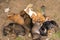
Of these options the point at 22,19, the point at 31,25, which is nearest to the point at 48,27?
the point at 31,25

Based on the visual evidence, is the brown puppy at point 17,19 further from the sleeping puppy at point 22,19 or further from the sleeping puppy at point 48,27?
the sleeping puppy at point 48,27

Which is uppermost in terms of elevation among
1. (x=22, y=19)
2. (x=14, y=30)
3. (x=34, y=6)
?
(x=34, y=6)

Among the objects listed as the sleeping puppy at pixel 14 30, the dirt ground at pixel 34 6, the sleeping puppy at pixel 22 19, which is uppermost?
the dirt ground at pixel 34 6

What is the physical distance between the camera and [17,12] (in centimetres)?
263

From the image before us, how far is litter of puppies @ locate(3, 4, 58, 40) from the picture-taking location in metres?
2.40

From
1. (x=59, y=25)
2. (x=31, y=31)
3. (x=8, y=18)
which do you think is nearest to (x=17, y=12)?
(x=8, y=18)

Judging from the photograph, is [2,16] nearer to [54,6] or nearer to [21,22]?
[21,22]

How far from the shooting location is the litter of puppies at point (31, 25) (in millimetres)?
2402

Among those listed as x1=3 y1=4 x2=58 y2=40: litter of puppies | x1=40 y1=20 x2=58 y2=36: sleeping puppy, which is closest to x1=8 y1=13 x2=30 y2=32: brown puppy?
x1=3 y1=4 x2=58 y2=40: litter of puppies

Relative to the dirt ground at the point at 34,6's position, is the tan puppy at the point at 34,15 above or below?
below

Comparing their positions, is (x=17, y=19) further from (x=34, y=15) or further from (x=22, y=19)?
(x=34, y=15)

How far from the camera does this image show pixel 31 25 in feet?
8.04

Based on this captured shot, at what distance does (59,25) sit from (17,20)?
445 millimetres

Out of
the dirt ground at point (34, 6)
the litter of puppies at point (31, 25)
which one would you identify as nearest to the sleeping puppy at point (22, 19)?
the litter of puppies at point (31, 25)
